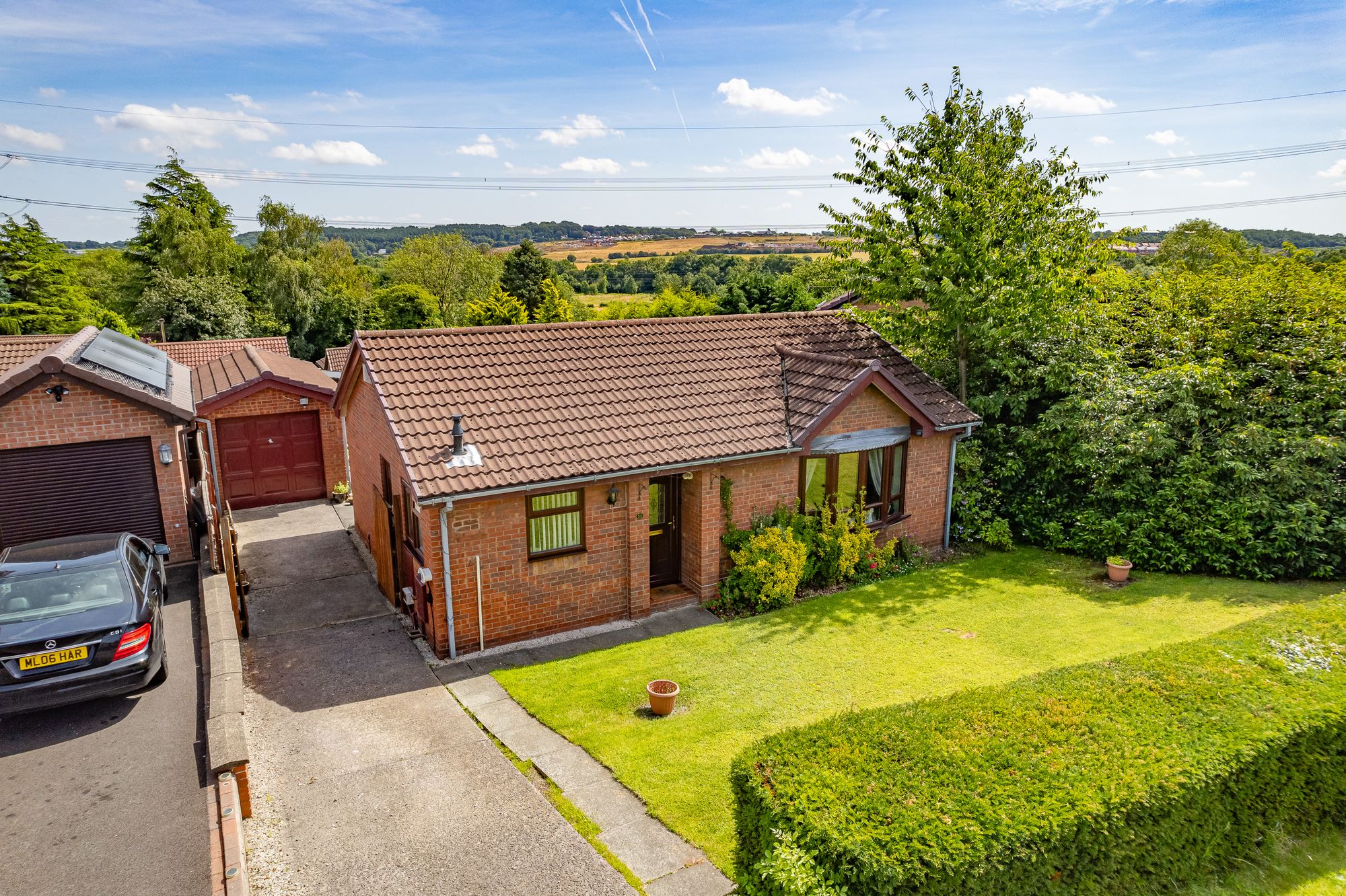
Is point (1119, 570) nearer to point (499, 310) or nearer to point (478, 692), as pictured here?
point (478, 692)

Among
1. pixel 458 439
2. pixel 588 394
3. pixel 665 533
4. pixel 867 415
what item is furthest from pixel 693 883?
pixel 867 415

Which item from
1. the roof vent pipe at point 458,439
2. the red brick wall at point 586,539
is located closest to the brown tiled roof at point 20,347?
the red brick wall at point 586,539

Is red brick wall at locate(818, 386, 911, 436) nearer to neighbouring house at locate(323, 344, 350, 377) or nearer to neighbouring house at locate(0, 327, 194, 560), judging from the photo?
neighbouring house at locate(0, 327, 194, 560)

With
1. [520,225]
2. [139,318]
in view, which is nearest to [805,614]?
[139,318]

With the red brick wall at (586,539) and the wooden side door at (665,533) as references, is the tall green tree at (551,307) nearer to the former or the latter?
the red brick wall at (586,539)

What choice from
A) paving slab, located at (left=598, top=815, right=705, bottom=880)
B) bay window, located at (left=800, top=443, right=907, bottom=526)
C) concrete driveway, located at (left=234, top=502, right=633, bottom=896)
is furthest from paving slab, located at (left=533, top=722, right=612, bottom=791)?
bay window, located at (left=800, top=443, right=907, bottom=526)
